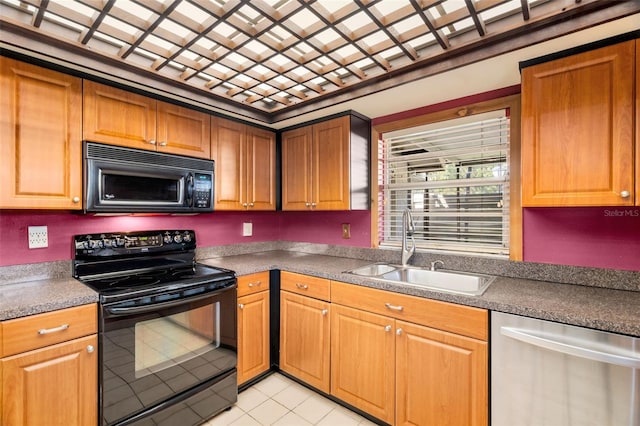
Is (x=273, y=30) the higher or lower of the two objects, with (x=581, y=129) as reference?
higher

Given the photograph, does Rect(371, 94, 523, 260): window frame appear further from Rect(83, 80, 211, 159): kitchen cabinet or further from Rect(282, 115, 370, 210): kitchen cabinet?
Rect(83, 80, 211, 159): kitchen cabinet

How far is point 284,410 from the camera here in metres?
1.98

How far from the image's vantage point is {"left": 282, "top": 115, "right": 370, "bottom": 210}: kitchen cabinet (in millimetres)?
2430

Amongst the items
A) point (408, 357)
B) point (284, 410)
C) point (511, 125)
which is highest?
point (511, 125)

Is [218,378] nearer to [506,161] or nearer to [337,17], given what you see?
[337,17]

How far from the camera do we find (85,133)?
1.77 metres

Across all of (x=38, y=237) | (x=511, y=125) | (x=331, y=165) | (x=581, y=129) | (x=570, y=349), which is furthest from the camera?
(x=331, y=165)

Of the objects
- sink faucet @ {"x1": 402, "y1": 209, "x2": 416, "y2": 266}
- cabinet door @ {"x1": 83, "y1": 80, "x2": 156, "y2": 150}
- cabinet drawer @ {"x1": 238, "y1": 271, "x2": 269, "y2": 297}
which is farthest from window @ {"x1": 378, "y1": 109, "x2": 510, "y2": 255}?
cabinet door @ {"x1": 83, "y1": 80, "x2": 156, "y2": 150}

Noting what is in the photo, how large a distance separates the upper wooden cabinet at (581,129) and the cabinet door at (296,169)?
1617mm

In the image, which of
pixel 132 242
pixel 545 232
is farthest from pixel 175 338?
pixel 545 232

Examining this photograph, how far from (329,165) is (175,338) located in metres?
1.65

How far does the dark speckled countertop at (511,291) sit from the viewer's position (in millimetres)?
1257

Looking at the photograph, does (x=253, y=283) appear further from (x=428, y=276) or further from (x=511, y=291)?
(x=511, y=291)

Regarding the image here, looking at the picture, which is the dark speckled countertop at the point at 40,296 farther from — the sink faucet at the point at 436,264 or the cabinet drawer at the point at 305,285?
the sink faucet at the point at 436,264
